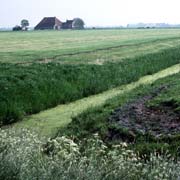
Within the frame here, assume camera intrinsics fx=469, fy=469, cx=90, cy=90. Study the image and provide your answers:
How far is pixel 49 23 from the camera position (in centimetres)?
12344

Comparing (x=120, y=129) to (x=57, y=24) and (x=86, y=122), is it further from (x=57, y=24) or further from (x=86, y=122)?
(x=57, y=24)

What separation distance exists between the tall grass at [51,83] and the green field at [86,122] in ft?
0.13

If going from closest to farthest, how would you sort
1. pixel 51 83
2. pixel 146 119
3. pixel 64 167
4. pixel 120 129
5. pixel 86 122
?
pixel 64 167
pixel 120 129
pixel 146 119
pixel 86 122
pixel 51 83

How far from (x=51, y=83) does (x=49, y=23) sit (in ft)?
347

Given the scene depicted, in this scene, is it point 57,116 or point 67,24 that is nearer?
point 57,116

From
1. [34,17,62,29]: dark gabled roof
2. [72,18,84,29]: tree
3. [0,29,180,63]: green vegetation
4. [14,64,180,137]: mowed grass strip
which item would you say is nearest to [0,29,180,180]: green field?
[14,64,180,137]: mowed grass strip

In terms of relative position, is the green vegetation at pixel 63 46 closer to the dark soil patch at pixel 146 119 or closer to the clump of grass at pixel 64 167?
the dark soil patch at pixel 146 119

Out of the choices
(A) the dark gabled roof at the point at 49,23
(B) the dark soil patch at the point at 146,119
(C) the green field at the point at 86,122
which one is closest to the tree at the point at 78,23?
(A) the dark gabled roof at the point at 49,23

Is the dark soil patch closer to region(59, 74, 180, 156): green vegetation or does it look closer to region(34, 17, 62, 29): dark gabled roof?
region(59, 74, 180, 156): green vegetation

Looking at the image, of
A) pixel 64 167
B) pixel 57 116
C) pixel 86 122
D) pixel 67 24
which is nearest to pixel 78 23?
pixel 67 24

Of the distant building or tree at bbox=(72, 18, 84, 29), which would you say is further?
tree at bbox=(72, 18, 84, 29)

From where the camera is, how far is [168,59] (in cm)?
3347

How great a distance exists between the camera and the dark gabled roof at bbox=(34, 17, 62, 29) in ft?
400

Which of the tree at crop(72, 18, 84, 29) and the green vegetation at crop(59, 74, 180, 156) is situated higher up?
the green vegetation at crop(59, 74, 180, 156)
